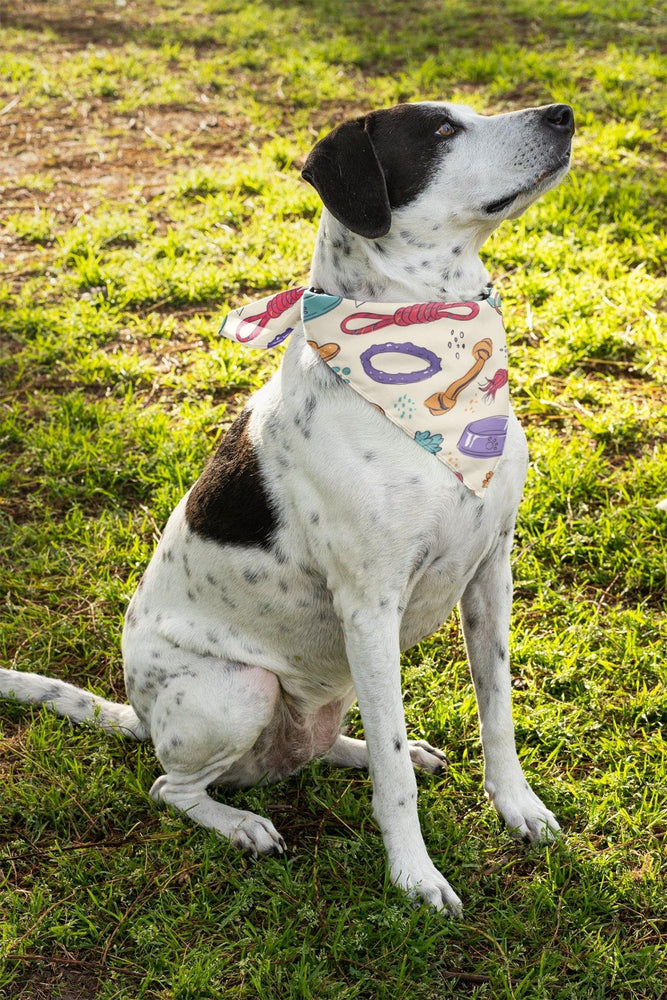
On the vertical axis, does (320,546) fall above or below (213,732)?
above

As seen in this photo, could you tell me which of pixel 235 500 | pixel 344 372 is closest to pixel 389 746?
pixel 235 500

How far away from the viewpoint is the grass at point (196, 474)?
9.28 feet

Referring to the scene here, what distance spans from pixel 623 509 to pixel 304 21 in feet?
26.3

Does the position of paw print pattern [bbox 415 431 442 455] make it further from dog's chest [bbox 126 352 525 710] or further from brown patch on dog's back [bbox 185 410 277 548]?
brown patch on dog's back [bbox 185 410 277 548]

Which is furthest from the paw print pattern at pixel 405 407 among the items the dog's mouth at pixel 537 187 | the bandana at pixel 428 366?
the dog's mouth at pixel 537 187

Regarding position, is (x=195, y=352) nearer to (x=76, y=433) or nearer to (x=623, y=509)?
(x=76, y=433)

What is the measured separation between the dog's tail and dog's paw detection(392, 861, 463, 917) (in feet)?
3.62

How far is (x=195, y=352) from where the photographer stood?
559 cm

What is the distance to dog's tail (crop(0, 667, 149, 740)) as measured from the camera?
3547 millimetres

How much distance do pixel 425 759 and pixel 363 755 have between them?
22 centimetres

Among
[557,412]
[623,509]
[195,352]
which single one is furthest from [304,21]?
[623,509]

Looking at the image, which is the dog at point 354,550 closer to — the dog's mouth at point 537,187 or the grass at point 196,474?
the dog's mouth at point 537,187

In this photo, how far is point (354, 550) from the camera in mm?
2781

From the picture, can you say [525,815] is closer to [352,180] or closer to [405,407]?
[405,407]
